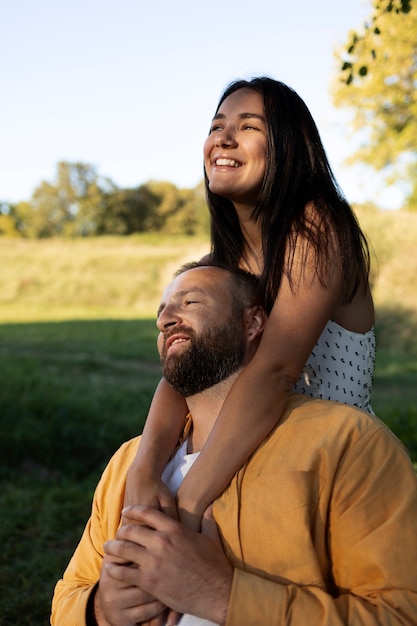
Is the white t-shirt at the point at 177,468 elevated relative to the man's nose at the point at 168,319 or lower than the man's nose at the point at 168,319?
lower

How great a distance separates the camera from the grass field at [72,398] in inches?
171

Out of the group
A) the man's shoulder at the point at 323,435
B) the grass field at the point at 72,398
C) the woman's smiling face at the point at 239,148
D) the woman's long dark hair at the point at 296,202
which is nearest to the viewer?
the man's shoulder at the point at 323,435

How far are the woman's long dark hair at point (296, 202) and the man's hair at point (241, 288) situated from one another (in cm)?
4

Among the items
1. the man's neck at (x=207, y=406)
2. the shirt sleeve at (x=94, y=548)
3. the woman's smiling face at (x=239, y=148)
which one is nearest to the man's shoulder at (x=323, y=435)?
the man's neck at (x=207, y=406)

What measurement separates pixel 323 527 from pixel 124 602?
0.50 m

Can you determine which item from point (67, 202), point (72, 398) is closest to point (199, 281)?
point (72, 398)

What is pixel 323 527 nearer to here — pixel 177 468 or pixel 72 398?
pixel 177 468

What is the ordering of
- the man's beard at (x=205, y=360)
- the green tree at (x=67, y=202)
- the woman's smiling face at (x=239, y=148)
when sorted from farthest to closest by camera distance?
the green tree at (x=67, y=202), the woman's smiling face at (x=239, y=148), the man's beard at (x=205, y=360)

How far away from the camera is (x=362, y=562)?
5.60ft

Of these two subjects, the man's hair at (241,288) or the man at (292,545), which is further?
the man's hair at (241,288)

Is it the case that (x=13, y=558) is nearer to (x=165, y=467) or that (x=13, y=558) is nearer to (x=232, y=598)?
(x=165, y=467)

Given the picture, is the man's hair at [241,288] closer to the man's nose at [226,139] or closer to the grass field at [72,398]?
the man's nose at [226,139]

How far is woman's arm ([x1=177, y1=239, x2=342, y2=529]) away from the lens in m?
1.90

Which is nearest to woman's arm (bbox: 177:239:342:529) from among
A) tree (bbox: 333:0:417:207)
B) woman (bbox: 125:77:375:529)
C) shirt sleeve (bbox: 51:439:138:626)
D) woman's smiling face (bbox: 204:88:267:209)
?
woman (bbox: 125:77:375:529)
